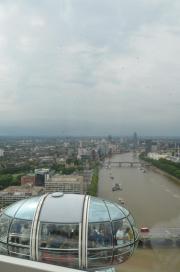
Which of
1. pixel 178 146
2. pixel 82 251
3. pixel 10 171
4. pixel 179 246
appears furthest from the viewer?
pixel 178 146

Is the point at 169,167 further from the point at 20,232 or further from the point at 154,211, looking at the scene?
the point at 20,232

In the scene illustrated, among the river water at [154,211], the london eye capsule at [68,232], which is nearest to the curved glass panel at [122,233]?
the london eye capsule at [68,232]

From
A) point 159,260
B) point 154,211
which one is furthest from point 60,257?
point 154,211

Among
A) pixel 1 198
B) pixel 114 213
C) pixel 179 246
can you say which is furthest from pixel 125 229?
pixel 1 198

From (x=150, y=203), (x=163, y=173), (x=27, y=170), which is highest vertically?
(x=27, y=170)

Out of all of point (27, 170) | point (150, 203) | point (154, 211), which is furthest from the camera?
point (27, 170)

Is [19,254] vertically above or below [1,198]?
above

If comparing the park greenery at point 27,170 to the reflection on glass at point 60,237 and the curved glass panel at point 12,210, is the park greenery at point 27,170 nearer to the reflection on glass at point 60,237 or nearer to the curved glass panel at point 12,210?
the curved glass panel at point 12,210

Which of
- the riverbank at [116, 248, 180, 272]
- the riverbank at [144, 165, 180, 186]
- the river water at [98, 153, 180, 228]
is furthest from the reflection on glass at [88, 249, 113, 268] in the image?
the riverbank at [144, 165, 180, 186]

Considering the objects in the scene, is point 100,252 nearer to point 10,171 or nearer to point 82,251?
point 82,251
